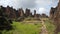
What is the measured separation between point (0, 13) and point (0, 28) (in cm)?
355

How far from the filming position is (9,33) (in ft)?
84.4

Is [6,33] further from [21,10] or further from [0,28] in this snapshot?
[21,10]

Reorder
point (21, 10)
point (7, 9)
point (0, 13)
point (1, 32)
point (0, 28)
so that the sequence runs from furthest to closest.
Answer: point (21, 10)
point (7, 9)
point (0, 13)
point (0, 28)
point (1, 32)

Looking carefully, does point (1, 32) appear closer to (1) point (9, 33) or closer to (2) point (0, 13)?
(1) point (9, 33)

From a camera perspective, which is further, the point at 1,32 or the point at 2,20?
the point at 2,20

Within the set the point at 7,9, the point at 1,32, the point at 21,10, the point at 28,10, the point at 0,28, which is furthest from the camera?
the point at 28,10

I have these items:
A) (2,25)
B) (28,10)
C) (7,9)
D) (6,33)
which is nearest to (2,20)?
(2,25)

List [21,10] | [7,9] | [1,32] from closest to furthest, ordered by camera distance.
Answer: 1. [1,32]
2. [7,9]
3. [21,10]

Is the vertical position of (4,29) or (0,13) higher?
(0,13)

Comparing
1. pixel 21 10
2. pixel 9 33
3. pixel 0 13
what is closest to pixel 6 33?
pixel 9 33

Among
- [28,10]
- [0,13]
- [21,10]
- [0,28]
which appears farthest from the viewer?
[28,10]

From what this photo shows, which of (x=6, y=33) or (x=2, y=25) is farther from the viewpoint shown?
(x=2, y=25)

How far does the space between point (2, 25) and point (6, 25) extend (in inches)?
32.6

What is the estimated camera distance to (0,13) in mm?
30422
